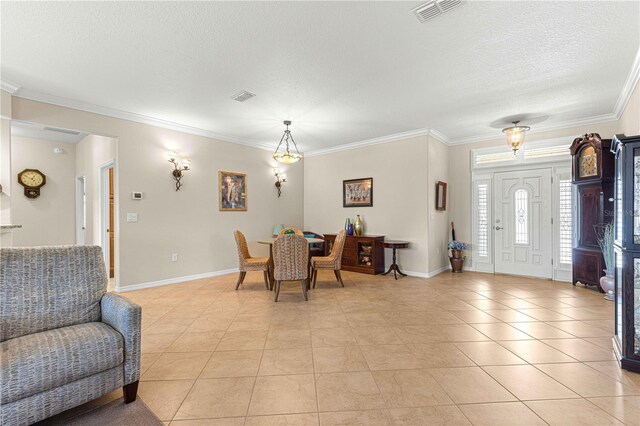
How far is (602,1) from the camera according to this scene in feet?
7.10

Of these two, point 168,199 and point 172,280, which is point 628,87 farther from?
point 172,280

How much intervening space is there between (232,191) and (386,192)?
3.08 meters

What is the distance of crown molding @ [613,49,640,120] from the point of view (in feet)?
9.98

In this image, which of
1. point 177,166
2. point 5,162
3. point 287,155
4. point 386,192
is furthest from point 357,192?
point 5,162

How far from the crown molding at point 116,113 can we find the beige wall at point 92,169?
642mm

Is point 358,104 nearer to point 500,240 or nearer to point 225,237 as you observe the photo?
A: point 225,237

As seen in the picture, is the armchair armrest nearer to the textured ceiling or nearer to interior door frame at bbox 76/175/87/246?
the textured ceiling

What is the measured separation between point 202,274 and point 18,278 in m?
3.62

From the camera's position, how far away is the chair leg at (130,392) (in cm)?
183

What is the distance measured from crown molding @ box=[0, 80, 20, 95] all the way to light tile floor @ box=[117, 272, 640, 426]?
116 inches

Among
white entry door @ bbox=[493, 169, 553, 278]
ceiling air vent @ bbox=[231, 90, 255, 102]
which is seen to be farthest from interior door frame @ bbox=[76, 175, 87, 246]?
white entry door @ bbox=[493, 169, 553, 278]

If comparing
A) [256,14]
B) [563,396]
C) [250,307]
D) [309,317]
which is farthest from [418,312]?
[256,14]

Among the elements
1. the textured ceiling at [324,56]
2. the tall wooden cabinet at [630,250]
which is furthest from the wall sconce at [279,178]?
the tall wooden cabinet at [630,250]

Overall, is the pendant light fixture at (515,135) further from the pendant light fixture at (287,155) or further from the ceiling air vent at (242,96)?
the ceiling air vent at (242,96)
